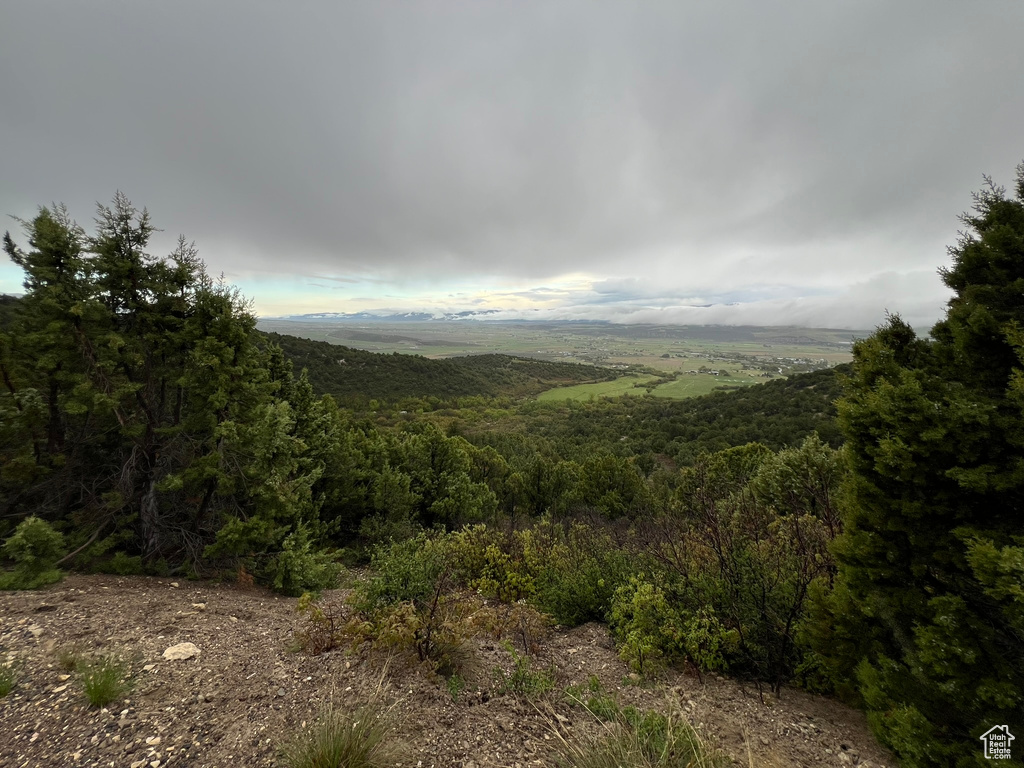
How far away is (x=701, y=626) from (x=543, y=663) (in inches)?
91.6

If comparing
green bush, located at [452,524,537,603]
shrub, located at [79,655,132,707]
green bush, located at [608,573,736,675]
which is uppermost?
shrub, located at [79,655,132,707]

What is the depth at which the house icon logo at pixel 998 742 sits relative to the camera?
283 cm

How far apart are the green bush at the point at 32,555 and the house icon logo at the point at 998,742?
40.0ft

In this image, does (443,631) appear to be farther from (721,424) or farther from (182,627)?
(721,424)

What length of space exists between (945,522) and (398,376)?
6978cm

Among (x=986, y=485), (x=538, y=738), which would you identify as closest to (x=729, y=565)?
(x=986, y=485)

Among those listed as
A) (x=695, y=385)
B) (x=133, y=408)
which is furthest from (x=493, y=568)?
(x=695, y=385)

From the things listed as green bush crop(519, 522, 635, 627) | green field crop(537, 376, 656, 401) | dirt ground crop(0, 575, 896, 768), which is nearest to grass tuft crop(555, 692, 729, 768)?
dirt ground crop(0, 575, 896, 768)

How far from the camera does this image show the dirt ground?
329 centimetres

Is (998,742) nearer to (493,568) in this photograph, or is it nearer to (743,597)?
(743,597)

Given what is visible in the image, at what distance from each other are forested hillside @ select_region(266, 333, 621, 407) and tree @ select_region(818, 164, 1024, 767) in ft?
142

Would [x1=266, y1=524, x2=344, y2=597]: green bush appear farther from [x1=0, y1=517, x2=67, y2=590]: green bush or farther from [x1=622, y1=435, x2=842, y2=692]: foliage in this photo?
[x1=622, y1=435, x2=842, y2=692]: foliage

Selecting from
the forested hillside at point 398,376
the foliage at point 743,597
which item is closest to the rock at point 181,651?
the foliage at point 743,597

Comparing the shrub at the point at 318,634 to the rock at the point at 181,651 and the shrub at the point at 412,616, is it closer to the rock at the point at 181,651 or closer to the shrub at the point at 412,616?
the shrub at the point at 412,616
